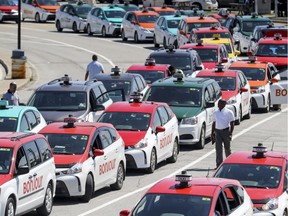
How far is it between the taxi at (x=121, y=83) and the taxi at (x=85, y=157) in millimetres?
8359

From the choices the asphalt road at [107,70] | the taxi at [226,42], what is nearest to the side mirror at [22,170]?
the asphalt road at [107,70]

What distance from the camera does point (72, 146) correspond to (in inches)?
936

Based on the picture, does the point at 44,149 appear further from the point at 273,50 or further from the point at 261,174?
the point at 273,50

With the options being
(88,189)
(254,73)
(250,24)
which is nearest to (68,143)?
(88,189)

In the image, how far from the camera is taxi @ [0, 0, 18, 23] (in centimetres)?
6625

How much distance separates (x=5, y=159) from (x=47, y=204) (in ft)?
4.76

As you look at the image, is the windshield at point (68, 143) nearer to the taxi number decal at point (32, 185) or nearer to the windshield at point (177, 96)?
the taxi number decal at point (32, 185)

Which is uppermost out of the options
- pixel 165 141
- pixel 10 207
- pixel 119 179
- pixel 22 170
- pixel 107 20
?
pixel 22 170

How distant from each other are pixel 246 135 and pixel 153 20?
1047 inches

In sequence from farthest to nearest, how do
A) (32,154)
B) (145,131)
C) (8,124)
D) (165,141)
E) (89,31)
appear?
(89,31)
(165,141)
(145,131)
(8,124)
(32,154)

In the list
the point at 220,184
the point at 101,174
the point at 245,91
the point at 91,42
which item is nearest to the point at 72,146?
the point at 101,174

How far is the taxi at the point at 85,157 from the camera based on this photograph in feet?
75.3

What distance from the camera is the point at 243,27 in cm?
5578

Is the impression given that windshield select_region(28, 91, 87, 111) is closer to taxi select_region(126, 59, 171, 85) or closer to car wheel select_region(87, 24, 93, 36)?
taxi select_region(126, 59, 171, 85)
